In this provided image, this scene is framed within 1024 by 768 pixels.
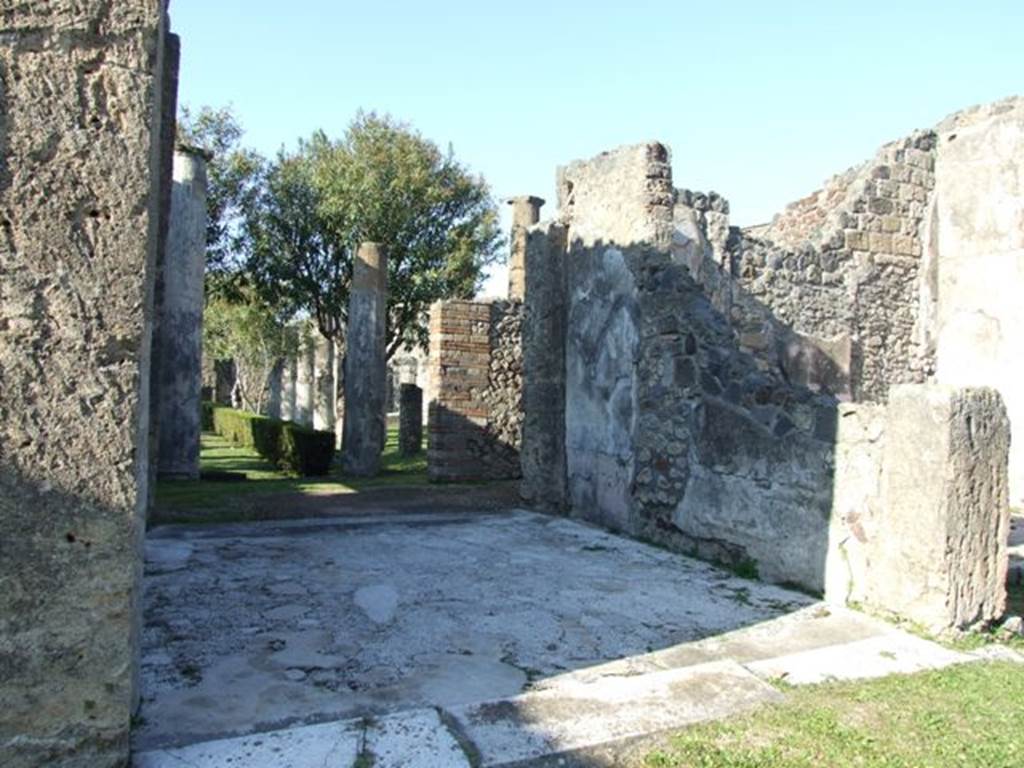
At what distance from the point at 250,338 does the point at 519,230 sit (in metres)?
11.6

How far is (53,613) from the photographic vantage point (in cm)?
222

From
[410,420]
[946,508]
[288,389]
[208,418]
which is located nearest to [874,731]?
[946,508]

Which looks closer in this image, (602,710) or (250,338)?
(602,710)

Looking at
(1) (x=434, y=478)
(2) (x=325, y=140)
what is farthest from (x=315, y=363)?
(1) (x=434, y=478)

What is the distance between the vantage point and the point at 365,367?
475 inches

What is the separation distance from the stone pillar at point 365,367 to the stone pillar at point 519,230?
196cm

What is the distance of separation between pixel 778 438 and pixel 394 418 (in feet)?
75.8

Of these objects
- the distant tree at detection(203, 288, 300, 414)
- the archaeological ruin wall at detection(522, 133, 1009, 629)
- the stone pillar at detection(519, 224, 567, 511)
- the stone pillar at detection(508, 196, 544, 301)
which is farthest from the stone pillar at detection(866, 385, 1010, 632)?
the distant tree at detection(203, 288, 300, 414)

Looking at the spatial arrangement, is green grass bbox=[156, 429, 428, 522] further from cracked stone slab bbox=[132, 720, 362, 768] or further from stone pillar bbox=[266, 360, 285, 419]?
stone pillar bbox=[266, 360, 285, 419]

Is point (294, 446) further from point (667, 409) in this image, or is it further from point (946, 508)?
point (946, 508)

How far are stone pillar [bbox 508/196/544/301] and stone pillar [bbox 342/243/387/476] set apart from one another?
1.96 m

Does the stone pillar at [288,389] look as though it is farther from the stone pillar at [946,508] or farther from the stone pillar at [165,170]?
the stone pillar at [946,508]

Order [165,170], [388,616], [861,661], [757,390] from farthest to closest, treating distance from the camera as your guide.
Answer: [165,170]
[757,390]
[388,616]
[861,661]

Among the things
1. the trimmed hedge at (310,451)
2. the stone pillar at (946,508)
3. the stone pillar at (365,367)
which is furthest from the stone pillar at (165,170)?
the trimmed hedge at (310,451)
